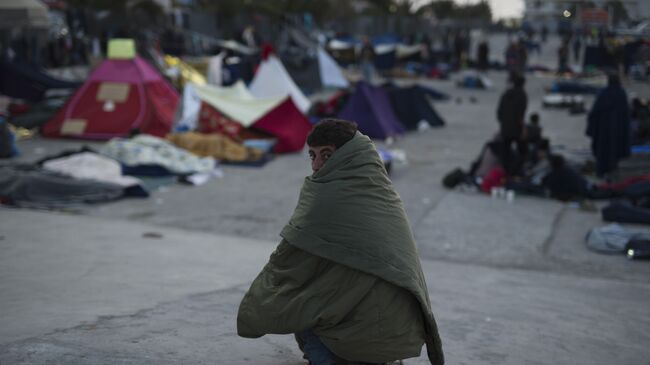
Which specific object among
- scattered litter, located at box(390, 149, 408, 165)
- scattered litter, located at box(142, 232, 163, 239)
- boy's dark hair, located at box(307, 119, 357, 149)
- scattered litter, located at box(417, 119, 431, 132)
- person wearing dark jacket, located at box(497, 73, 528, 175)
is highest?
boy's dark hair, located at box(307, 119, 357, 149)

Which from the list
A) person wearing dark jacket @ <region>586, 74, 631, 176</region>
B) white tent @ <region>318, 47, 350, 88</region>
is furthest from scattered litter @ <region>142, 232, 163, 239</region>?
white tent @ <region>318, 47, 350, 88</region>

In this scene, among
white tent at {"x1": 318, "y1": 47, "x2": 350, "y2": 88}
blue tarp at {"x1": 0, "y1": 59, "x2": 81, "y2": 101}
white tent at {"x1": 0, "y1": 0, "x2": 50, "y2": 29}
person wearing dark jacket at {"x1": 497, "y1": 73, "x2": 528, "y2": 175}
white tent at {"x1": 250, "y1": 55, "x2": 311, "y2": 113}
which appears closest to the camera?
person wearing dark jacket at {"x1": 497, "y1": 73, "x2": 528, "y2": 175}

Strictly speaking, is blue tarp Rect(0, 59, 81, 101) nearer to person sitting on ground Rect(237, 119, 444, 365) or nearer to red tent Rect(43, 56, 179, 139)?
red tent Rect(43, 56, 179, 139)

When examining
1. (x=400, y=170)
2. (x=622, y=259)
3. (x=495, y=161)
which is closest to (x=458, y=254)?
(x=622, y=259)

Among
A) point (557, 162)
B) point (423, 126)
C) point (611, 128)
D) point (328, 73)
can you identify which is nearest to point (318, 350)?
point (557, 162)

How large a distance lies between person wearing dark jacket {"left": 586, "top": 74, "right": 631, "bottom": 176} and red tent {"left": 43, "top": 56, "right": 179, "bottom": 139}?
731 centimetres

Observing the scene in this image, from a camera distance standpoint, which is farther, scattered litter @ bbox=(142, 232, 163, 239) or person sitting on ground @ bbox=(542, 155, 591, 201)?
person sitting on ground @ bbox=(542, 155, 591, 201)

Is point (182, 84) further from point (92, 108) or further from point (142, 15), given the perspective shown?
point (142, 15)

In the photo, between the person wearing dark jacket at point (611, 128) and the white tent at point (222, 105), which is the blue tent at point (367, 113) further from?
the person wearing dark jacket at point (611, 128)

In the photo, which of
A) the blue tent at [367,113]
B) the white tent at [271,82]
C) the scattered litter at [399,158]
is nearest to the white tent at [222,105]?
the blue tent at [367,113]

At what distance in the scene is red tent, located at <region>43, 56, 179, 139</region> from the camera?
596 inches

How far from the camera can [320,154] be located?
381 cm

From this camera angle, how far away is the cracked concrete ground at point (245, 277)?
15.5 feet

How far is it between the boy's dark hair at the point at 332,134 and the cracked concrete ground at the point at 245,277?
1.31 m
